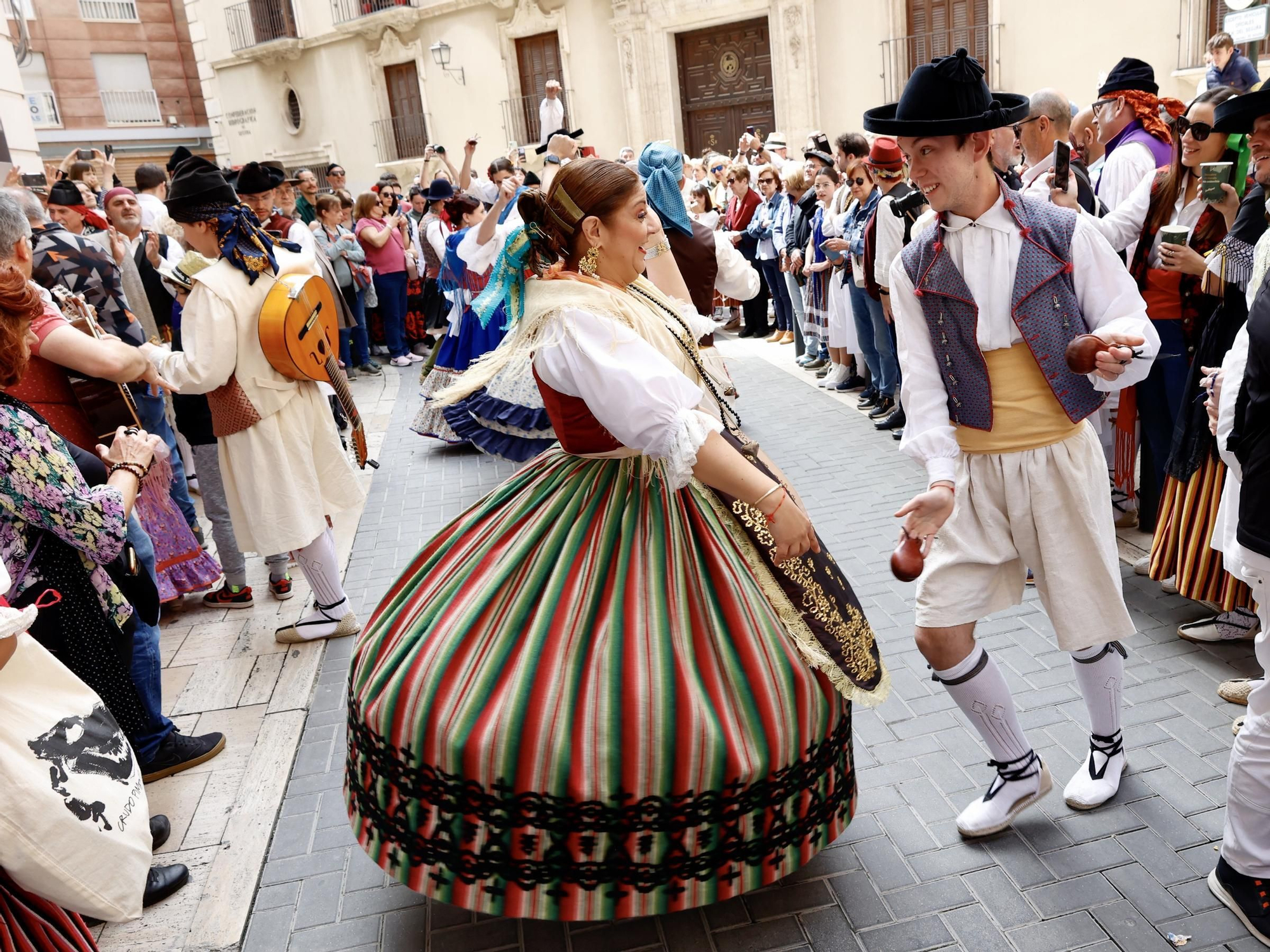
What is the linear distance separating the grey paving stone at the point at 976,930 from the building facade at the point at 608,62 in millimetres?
15742

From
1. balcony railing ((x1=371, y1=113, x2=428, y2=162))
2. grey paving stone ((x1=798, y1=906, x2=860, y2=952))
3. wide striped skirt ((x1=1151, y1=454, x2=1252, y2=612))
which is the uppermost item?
balcony railing ((x1=371, y1=113, x2=428, y2=162))

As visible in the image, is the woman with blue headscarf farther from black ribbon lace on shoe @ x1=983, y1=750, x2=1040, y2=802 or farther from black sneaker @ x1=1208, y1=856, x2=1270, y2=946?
black sneaker @ x1=1208, y1=856, x2=1270, y2=946

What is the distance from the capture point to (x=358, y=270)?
10750 mm

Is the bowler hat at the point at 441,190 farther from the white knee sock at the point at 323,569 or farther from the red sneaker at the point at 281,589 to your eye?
the white knee sock at the point at 323,569

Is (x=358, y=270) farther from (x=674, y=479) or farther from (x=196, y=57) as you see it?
(x=196, y=57)

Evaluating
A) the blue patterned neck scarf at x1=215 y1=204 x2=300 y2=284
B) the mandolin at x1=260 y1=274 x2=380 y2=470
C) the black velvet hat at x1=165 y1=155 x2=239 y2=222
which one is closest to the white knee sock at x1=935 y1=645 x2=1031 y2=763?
the mandolin at x1=260 y1=274 x2=380 y2=470

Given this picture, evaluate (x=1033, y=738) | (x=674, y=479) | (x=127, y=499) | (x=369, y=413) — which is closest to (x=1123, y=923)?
(x=1033, y=738)

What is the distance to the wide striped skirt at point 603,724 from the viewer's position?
226cm

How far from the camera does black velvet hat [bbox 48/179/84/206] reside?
596cm

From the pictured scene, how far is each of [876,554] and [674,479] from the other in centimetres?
288

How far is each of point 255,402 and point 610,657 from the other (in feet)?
8.09

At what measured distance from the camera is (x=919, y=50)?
1873 cm

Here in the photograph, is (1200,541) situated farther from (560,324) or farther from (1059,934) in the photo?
(560,324)

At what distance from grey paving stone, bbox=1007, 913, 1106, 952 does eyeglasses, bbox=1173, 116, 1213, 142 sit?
3.04 m
